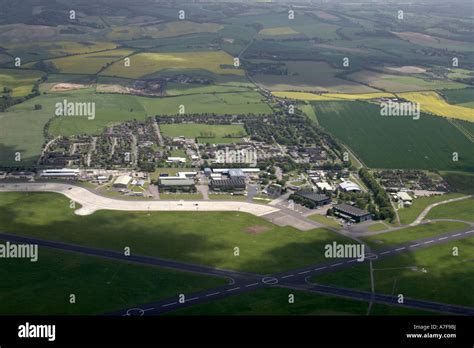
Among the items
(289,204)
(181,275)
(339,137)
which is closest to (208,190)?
(289,204)

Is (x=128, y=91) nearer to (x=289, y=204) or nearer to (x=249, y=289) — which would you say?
(x=289, y=204)

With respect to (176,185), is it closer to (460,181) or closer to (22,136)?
(22,136)

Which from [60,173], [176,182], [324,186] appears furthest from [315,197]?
[60,173]

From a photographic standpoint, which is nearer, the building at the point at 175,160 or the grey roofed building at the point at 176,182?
the grey roofed building at the point at 176,182

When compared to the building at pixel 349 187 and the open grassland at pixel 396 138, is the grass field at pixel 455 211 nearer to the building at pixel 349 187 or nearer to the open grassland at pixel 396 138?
the building at pixel 349 187

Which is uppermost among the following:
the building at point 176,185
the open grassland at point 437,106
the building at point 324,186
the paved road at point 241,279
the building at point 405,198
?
the open grassland at point 437,106

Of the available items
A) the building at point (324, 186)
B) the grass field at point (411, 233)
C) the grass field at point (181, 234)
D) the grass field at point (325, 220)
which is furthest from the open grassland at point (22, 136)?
the grass field at point (411, 233)

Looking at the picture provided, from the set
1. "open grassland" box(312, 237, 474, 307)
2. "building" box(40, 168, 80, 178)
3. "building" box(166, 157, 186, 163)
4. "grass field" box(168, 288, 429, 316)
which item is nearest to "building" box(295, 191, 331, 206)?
"open grassland" box(312, 237, 474, 307)

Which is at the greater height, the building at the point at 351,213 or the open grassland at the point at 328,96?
the open grassland at the point at 328,96
